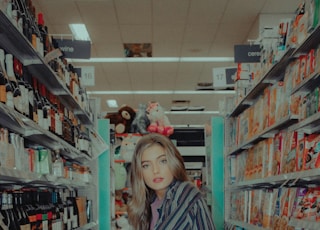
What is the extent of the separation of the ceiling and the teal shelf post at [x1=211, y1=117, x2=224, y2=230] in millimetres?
444

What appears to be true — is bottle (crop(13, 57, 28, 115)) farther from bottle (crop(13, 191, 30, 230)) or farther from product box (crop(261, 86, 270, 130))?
product box (crop(261, 86, 270, 130))

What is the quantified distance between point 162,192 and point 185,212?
332mm

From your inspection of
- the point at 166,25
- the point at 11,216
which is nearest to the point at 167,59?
the point at 166,25

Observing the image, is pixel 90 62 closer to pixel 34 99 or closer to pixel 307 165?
pixel 34 99

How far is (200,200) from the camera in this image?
2.04 metres

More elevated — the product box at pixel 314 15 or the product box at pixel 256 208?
the product box at pixel 314 15

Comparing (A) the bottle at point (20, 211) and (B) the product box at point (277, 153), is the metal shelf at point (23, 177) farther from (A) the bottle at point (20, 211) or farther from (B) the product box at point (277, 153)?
(B) the product box at point (277, 153)

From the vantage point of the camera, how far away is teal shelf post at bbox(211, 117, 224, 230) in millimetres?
4969

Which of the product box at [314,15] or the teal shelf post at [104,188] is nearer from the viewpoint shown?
the product box at [314,15]

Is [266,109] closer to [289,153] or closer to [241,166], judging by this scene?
[289,153]

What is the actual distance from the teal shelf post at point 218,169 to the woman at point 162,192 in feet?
8.79

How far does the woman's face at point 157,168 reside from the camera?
2.25m

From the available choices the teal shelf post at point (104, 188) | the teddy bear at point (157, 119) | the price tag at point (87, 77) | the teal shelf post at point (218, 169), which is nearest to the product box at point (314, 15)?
the teal shelf post at point (218, 169)

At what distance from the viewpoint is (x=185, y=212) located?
6.56 feet
